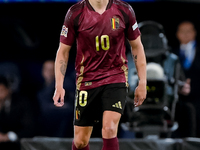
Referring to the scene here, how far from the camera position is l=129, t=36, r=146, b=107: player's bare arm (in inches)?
150

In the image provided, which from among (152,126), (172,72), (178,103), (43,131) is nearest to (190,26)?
(172,72)

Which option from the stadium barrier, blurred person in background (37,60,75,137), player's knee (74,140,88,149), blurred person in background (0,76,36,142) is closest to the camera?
player's knee (74,140,88,149)

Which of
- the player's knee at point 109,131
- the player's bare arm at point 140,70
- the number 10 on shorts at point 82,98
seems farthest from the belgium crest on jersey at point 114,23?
the player's knee at point 109,131

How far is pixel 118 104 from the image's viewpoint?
144 inches

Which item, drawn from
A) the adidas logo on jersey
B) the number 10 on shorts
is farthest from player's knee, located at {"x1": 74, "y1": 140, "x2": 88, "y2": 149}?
the adidas logo on jersey

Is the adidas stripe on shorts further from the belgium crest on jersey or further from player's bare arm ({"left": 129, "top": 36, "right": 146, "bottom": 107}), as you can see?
the belgium crest on jersey

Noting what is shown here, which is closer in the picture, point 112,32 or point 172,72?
point 112,32

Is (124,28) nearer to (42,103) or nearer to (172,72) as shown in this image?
(172,72)

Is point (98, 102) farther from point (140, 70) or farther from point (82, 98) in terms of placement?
point (140, 70)

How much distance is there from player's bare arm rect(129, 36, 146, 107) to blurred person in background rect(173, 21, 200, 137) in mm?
3202

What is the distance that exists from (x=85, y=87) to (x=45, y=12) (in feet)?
12.5

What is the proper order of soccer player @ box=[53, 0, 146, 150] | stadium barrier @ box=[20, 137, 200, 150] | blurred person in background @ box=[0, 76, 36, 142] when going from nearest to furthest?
1. soccer player @ box=[53, 0, 146, 150]
2. stadium barrier @ box=[20, 137, 200, 150]
3. blurred person in background @ box=[0, 76, 36, 142]

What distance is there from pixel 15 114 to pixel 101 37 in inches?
146

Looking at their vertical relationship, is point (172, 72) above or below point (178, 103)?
above
